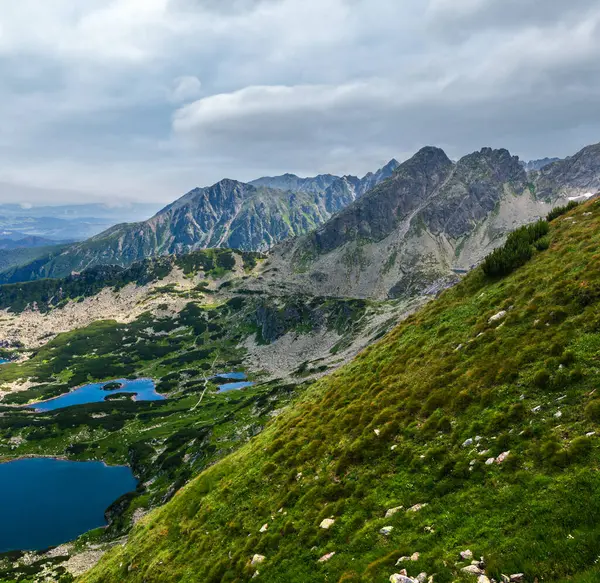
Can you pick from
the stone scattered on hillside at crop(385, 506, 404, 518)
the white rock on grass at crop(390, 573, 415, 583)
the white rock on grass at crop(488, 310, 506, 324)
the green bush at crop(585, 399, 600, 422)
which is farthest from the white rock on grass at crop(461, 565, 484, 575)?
the white rock on grass at crop(488, 310, 506, 324)

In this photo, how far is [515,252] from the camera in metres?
37.1

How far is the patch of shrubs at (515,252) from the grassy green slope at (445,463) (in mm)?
1473

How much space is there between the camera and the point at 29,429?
17538 centimetres

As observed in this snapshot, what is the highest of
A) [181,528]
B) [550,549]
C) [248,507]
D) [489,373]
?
[489,373]

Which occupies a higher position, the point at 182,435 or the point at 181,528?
the point at 181,528

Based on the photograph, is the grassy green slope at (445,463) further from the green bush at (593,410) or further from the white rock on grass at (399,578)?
the white rock on grass at (399,578)

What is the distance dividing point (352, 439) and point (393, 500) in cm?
795

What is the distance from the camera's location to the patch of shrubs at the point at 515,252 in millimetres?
36312

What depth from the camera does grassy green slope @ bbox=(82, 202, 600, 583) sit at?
1419cm

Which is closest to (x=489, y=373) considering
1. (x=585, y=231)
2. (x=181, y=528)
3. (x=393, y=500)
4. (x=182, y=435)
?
(x=393, y=500)

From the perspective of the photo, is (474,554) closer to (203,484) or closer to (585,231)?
(585,231)

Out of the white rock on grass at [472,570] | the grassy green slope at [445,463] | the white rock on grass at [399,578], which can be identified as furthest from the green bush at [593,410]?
the white rock on grass at [399,578]

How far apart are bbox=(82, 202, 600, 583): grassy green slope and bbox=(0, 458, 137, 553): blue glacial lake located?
92218 mm

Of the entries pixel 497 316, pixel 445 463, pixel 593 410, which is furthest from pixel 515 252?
pixel 445 463
